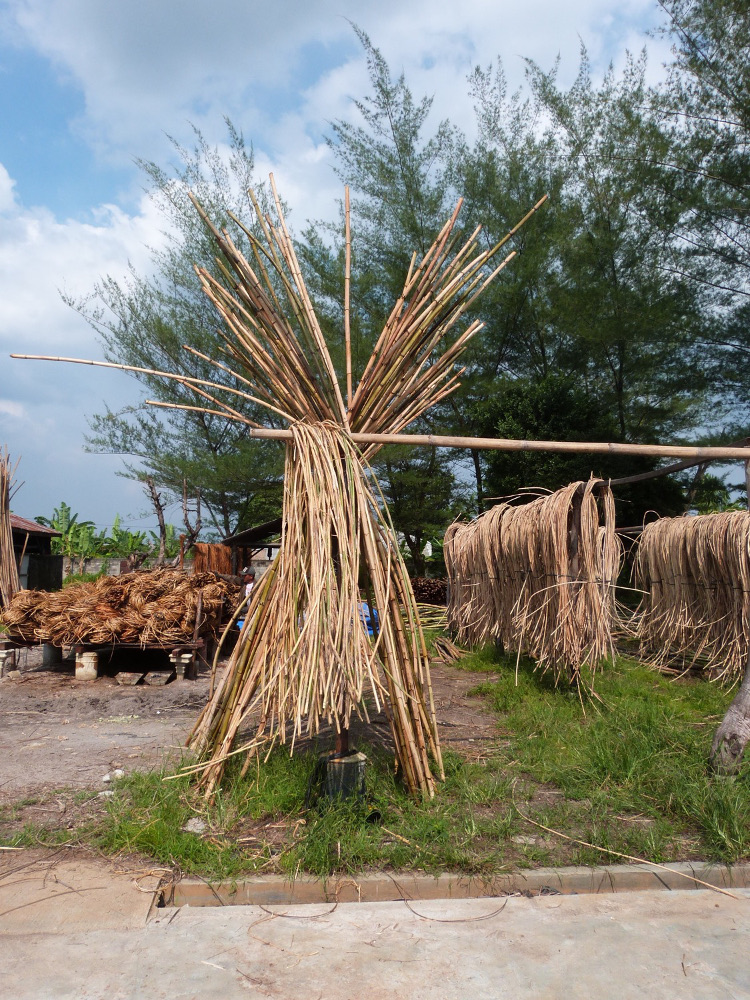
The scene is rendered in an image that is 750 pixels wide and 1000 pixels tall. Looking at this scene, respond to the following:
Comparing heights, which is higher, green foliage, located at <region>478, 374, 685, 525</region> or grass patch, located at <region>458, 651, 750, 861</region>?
green foliage, located at <region>478, 374, 685, 525</region>

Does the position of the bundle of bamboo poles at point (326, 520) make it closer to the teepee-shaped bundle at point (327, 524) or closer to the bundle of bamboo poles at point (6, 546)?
the teepee-shaped bundle at point (327, 524)

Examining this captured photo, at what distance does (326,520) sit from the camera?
3441 mm

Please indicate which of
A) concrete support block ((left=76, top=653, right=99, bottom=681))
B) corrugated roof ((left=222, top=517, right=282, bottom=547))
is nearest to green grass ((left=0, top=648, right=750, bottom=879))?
concrete support block ((left=76, top=653, right=99, bottom=681))

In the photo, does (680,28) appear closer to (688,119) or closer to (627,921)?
(688,119)

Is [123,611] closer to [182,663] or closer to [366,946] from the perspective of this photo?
[182,663]

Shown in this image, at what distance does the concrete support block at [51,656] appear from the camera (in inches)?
343

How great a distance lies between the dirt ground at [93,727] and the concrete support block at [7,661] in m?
0.20

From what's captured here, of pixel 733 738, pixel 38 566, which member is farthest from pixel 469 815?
pixel 38 566

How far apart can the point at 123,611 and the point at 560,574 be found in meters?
4.72

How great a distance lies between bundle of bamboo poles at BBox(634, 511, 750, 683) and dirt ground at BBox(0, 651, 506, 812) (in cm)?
198

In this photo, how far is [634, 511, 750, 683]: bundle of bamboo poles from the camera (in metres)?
6.26

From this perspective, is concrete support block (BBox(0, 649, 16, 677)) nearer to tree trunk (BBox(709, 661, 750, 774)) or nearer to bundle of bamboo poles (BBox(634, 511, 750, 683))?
bundle of bamboo poles (BBox(634, 511, 750, 683))

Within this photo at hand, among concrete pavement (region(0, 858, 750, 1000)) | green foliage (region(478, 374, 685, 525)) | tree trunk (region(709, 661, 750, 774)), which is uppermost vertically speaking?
green foliage (region(478, 374, 685, 525))

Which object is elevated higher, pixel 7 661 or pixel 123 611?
pixel 123 611
